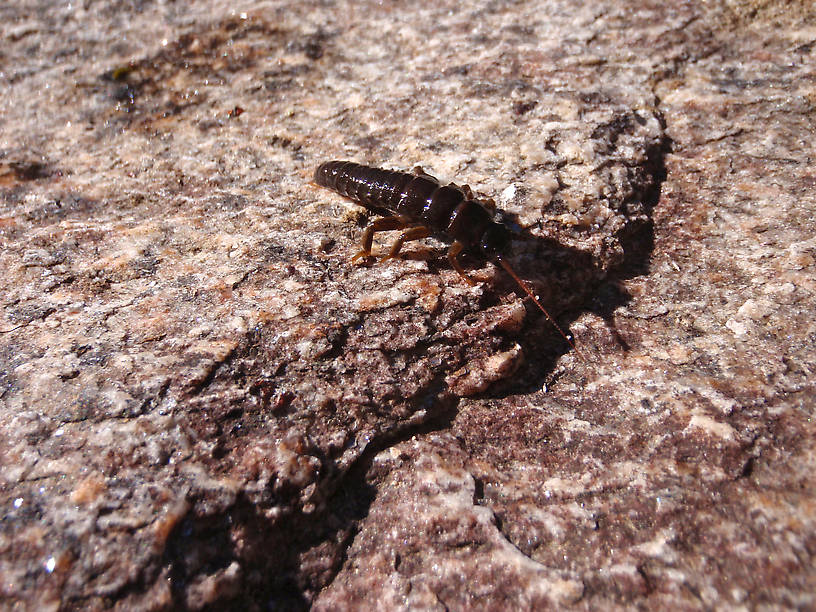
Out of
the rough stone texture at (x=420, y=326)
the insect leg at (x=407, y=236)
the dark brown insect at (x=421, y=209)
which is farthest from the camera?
the insect leg at (x=407, y=236)

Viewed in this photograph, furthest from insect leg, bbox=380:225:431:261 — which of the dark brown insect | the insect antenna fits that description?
the insect antenna

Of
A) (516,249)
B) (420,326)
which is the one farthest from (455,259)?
(420,326)

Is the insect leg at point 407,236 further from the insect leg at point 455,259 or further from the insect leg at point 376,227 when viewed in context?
the insect leg at point 455,259

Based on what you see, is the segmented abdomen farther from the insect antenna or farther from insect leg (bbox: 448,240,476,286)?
the insect antenna

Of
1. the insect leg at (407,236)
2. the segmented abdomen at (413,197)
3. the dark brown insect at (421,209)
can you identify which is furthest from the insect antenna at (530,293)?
the insect leg at (407,236)

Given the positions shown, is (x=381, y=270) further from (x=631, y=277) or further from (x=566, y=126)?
(x=566, y=126)

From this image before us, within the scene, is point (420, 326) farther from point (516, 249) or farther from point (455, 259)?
point (516, 249)
